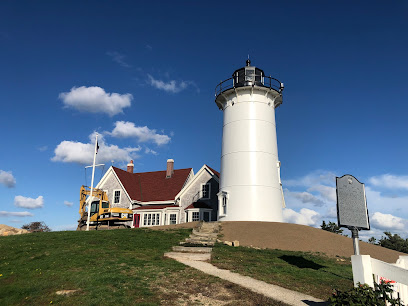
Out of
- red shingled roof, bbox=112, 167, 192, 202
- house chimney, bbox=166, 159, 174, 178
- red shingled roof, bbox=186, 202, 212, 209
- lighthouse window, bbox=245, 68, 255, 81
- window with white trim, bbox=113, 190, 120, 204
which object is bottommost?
red shingled roof, bbox=186, 202, 212, 209

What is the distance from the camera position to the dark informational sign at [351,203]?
9367mm

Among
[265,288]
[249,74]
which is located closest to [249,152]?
[249,74]

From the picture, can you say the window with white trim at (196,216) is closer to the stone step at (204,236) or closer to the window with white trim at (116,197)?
the window with white trim at (116,197)

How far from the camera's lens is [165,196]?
3653cm

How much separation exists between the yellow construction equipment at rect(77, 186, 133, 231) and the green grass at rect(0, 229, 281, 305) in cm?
1666

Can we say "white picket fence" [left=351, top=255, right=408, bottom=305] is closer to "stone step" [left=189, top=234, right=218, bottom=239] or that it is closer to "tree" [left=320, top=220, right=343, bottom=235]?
"stone step" [left=189, top=234, right=218, bottom=239]

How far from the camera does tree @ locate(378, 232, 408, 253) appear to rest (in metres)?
34.8

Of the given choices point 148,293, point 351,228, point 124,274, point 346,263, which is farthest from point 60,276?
point 346,263

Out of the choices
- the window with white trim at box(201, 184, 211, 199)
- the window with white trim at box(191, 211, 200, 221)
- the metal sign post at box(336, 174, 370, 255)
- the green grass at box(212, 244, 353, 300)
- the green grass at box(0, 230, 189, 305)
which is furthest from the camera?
the window with white trim at box(201, 184, 211, 199)

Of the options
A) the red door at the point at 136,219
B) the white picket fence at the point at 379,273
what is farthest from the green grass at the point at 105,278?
the red door at the point at 136,219

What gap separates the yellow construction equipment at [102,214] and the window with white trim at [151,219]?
64.7 inches

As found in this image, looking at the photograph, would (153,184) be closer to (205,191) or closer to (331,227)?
(205,191)

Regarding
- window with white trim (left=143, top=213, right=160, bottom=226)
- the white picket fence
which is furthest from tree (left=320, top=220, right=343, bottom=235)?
the white picket fence

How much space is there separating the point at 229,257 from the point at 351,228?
22.0ft
